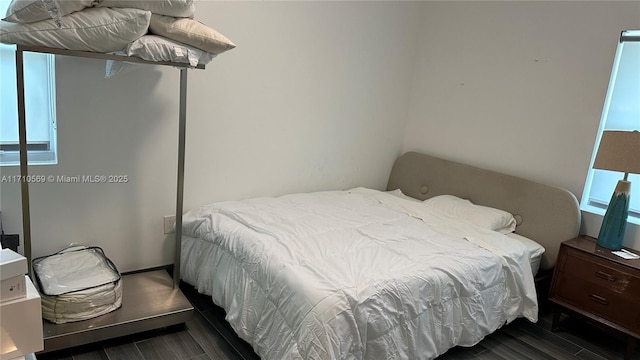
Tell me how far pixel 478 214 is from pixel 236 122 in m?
1.68

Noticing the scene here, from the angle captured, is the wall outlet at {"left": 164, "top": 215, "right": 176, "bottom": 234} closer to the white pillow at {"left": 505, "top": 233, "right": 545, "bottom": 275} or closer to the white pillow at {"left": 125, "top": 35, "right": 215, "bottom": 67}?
the white pillow at {"left": 125, "top": 35, "right": 215, "bottom": 67}

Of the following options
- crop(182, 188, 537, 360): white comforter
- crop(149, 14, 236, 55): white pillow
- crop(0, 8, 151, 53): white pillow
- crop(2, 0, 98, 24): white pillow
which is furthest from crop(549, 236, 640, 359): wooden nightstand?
crop(2, 0, 98, 24): white pillow

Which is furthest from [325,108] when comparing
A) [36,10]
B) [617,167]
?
[36,10]

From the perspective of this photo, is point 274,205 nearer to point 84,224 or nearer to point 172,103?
point 172,103

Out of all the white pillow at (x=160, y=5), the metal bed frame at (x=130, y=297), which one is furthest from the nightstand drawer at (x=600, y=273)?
the white pillow at (x=160, y=5)

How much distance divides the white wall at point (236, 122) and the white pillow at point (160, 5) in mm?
592

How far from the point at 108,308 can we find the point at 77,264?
0.99ft

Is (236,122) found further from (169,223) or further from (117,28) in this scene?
(117,28)

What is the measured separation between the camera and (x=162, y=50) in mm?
1979

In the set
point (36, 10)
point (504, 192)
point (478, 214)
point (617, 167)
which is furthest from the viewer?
point (504, 192)

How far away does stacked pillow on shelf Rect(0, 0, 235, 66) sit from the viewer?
1.69 m

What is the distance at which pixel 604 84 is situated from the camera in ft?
9.04

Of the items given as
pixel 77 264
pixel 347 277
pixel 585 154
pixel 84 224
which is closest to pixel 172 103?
pixel 84 224

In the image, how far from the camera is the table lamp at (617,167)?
2.47m
